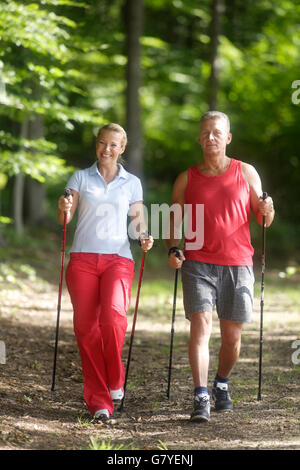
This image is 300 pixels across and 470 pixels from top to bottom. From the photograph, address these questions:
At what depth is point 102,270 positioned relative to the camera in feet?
16.2

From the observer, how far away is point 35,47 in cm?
750

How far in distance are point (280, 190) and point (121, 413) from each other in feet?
47.7

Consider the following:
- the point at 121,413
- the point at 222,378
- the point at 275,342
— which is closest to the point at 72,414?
the point at 121,413

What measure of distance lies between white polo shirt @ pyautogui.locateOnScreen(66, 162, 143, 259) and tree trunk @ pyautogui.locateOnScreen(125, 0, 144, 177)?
9607 millimetres

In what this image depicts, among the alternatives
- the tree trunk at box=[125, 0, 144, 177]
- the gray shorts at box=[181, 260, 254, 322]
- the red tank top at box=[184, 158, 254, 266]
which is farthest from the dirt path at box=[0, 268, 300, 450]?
the tree trunk at box=[125, 0, 144, 177]

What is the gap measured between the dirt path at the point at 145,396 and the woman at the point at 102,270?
0.93 ft

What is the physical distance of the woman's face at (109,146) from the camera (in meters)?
4.99

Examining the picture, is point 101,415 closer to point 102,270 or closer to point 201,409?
point 201,409

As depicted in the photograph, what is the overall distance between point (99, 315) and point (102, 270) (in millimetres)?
318

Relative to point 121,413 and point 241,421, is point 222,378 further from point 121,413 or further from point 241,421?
point 121,413

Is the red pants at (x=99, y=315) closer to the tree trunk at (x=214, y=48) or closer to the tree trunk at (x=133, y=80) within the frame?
the tree trunk at (x=133, y=80)

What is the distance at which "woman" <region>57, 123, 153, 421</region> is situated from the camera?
15.9 feet

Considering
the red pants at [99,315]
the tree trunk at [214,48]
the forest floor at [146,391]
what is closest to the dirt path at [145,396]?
the forest floor at [146,391]

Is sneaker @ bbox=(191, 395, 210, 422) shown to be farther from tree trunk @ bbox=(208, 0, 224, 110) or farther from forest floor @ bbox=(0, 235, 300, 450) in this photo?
tree trunk @ bbox=(208, 0, 224, 110)
